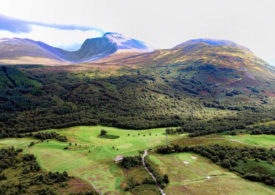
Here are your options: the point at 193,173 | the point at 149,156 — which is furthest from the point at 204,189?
the point at 149,156

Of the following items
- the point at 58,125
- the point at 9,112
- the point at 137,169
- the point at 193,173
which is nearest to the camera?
the point at 193,173

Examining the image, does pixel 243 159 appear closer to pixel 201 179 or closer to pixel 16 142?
pixel 201 179

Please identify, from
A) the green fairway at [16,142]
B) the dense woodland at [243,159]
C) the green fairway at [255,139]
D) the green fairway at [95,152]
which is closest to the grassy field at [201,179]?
the dense woodland at [243,159]

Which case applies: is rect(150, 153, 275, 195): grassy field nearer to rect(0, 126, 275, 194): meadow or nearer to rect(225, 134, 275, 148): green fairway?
rect(0, 126, 275, 194): meadow

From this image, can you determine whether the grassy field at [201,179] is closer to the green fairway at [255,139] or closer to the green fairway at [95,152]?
the green fairway at [95,152]

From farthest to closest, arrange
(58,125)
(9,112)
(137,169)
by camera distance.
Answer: (9,112) < (58,125) < (137,169)

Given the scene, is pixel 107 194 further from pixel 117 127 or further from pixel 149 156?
pixel 117 127
